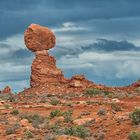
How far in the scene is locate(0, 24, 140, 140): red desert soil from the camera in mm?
24219

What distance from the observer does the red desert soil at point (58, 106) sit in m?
24.2

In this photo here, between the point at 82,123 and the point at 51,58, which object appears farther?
the point at 51,58

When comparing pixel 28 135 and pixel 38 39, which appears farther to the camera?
pixel 38 39

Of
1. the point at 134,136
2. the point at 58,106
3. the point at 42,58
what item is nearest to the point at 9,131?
the point at 134,136

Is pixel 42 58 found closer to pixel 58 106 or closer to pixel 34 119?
pixel 58 106

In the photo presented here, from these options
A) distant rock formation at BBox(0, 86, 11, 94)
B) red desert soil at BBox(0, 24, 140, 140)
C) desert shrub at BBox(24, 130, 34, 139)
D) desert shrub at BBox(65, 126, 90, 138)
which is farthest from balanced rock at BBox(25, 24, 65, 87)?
desert shrub at BBox(65, 126, 90, 138)

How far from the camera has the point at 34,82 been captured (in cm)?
6681

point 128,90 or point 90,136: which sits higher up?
point 128,90

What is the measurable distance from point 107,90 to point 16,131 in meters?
40.3

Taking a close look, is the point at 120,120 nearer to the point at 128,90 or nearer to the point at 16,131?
the point at 16,131

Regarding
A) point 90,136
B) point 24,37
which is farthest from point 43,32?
point 90,136

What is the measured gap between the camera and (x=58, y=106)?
140ft

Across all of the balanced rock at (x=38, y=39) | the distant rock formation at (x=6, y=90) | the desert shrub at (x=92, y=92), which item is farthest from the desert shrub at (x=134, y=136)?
the distant rock formation at (x=6, y=90)

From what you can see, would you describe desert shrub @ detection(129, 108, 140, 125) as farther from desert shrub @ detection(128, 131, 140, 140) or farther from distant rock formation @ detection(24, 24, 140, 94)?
distant rock formation @ detection(24, 24, 140, 94)
